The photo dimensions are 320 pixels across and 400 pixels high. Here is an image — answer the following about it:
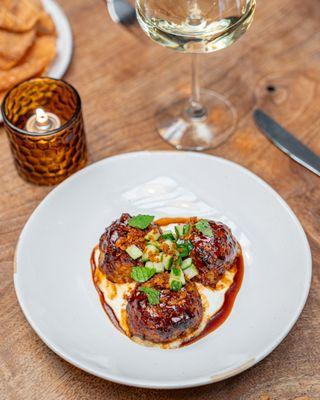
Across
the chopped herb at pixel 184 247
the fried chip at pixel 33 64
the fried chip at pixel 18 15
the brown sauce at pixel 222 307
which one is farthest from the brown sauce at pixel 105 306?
the fried chip at pixel 18 15

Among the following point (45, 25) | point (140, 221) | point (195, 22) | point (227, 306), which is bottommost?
A: point (227, 306)

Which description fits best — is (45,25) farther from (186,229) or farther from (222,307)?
(222,307)

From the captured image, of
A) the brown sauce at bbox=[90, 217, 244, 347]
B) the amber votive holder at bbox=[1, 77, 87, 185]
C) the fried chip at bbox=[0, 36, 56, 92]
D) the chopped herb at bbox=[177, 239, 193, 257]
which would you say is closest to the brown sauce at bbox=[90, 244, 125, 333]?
the brown sauce at bbox=[90, 217, 244, 347]

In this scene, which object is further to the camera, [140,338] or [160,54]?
[160,54]

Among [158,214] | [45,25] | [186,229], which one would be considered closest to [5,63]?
[45,25]

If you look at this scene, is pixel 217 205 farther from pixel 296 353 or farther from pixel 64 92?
pixel 64 92

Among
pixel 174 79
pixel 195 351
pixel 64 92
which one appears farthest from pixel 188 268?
pixel 174 79

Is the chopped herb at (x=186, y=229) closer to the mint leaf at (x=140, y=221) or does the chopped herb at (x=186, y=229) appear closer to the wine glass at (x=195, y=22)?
the mint leaf at (x=140, y=221)
